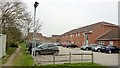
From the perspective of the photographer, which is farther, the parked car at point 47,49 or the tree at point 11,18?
the tree at point 11,18

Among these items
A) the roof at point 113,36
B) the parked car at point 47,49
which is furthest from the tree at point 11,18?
the roof at point 113,36

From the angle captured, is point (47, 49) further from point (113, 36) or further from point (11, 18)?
point (113, 36)

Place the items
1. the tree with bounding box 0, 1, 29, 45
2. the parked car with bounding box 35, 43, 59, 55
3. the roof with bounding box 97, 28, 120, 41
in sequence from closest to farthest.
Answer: the parked car with bounding box 35, 43, 59, 55 → the tree with bounding box 0, 1, 29, 45 → the roof with bounding box 97, 28, 120, 41

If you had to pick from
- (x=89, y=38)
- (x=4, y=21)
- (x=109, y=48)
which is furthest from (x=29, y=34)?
(x=109, y=48)

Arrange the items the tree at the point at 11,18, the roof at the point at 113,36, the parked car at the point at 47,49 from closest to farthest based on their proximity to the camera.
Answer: the parked car at the point at 47,49 → the tree at the point at 11,18 → the roof at the point at 113,36

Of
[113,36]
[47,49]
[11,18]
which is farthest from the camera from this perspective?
[113,36]

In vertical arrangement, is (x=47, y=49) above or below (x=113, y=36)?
below

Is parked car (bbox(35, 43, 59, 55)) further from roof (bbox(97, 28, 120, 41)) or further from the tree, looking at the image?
roof (bbox(97, 28, 120, 41))

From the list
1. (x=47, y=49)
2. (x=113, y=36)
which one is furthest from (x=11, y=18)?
(x=113, y=36)

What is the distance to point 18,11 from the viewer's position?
44.8 metres

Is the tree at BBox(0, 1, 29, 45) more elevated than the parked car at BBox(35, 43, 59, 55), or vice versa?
the tree at BBox(0, 1, 29, 45)

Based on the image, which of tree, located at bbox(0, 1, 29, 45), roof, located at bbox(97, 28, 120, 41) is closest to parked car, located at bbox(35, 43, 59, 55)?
tree, located at bbox(0, 1, 29, 45)

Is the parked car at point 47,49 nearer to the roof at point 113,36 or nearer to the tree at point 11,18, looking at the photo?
the tree at point 11,18

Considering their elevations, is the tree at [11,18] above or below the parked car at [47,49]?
above
